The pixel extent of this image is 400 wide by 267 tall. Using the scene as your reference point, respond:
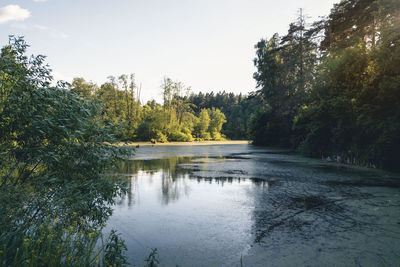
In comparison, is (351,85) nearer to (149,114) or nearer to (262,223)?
(262,223)

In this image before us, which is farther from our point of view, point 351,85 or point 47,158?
point 351,85

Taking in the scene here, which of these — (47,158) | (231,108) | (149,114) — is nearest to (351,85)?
Result: (47,158)

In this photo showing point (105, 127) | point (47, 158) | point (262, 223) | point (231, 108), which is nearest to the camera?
point (47, 158)

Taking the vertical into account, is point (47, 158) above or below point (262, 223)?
above

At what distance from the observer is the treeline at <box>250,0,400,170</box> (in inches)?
545

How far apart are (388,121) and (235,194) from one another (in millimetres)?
9692

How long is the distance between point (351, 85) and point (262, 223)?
635 inches

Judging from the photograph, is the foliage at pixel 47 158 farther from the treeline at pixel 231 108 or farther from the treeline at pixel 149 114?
the treeline at pixel 231 108

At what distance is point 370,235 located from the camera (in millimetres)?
5812

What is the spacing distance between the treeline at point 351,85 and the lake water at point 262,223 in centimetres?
433

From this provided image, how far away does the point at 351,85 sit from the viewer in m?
18.8

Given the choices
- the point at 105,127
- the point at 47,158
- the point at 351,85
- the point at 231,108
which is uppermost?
the point at 231,108

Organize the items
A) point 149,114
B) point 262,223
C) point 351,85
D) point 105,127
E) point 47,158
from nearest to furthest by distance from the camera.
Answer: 1. point 47,158
2. point 105,127
3. point 262,223
4. point 351,85
5. point 149,114

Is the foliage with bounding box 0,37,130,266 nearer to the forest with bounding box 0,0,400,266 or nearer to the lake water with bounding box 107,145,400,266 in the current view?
the forest with bounding box 0,0,400,266
